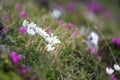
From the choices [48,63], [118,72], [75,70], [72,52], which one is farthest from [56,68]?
[118,72]

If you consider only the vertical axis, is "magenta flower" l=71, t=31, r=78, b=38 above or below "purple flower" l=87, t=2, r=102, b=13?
below

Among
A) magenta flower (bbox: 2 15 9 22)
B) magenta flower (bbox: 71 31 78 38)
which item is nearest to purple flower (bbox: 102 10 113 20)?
magenta flower (bbox: 71 31 78 38)

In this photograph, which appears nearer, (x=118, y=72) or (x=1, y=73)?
(x=1, y=73)

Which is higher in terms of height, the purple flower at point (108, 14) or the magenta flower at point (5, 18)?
the purple flower at point (108, 14)

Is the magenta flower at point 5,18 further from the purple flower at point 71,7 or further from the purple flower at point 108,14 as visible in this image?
the purple flower at point 108,14

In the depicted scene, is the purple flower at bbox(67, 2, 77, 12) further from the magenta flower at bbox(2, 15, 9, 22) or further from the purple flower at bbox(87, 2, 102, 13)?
the magenta flower at bbox(2, 15, 9, 22)

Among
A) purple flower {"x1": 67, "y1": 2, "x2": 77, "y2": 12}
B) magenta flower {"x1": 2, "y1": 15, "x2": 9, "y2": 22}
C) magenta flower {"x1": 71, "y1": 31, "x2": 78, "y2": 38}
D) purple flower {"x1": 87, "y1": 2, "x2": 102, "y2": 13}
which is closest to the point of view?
magenta flower {"x1": 2, "y1": 15, "x2": 9, "y2": 22}

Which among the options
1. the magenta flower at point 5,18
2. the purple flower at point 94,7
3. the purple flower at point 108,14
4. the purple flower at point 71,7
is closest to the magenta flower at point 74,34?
the magenta flower at point 5,18

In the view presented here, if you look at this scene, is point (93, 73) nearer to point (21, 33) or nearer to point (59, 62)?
point (59, 62)
